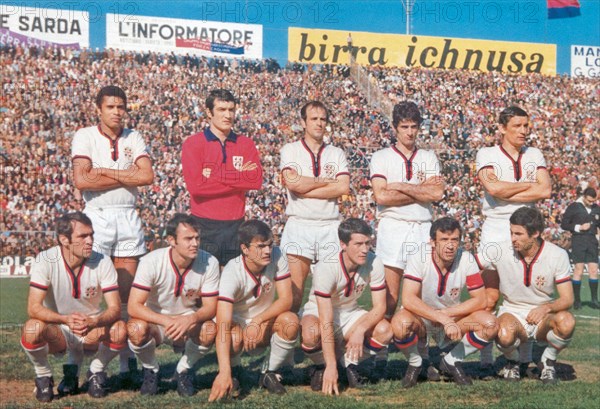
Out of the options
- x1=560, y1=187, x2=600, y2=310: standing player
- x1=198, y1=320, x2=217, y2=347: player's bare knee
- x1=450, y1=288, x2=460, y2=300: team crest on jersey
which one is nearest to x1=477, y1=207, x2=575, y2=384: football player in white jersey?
x1=450, y1=288, x2=460, y2=300: team crest on jersey

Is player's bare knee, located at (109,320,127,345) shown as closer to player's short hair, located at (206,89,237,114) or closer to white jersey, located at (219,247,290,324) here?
white jersey, located at (219,247,290,324)

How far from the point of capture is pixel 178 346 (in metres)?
5.69

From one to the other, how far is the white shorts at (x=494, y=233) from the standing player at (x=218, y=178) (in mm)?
2001

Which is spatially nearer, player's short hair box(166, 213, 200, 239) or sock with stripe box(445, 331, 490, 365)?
player's short hair box(166, 213, 200, 239)

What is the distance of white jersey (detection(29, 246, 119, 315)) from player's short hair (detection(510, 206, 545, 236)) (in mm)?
3100

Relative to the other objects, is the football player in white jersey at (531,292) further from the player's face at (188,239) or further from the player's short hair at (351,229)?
the player's face at (188,239)

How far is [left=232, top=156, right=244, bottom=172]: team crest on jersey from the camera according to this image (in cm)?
579

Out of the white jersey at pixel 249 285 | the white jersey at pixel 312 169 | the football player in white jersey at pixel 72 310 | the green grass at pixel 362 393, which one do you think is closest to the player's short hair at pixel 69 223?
the football player in white jersey at pixel 72 310

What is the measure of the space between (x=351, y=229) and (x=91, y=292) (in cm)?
198

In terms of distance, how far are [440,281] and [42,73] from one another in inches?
745

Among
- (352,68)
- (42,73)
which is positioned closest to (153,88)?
(42,73)

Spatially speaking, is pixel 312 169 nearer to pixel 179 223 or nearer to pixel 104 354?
pixel 179 223

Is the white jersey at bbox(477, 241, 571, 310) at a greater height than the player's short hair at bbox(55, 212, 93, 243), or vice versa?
the player's short hair at bbox(55, 212, 93, 243)

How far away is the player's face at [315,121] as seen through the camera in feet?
19.4
